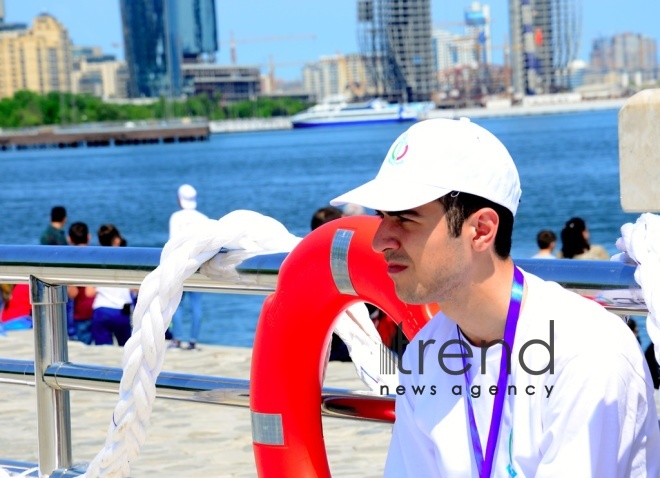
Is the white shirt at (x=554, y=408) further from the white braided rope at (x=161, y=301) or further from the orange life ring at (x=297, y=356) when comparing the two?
the white braided rope at (x=161, y=301)

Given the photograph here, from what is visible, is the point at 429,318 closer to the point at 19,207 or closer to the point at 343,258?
the point at 343,258

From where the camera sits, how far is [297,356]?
7.53 feet

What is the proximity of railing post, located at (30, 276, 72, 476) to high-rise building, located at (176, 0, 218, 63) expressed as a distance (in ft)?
619

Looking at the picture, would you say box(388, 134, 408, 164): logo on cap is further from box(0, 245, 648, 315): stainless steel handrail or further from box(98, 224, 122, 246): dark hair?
box(98, 224, 122, 246): dark hair

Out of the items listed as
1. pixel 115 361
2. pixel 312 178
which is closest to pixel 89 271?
pixel 115 361

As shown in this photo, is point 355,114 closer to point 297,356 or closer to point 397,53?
point 397,53

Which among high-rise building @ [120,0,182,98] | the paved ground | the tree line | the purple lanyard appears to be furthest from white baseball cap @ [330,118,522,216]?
high-rise building @ [120,0,182,98]

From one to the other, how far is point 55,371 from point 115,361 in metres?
4.85

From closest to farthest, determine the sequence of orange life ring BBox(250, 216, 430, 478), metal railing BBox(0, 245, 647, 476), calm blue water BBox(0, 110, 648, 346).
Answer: orange life ring BBox(250, 216, 430, 478) < metal railing BBox(0, 245, 647, 476) < calm blue water BBox(0, 110, 648, 346)

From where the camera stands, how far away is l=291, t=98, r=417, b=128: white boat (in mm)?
155500

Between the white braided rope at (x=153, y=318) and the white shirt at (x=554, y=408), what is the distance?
2.36 ft

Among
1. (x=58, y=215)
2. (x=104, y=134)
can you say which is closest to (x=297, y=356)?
(x=58, y=215)

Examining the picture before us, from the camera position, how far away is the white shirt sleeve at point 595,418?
1.72 m

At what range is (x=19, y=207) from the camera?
57.9 m
